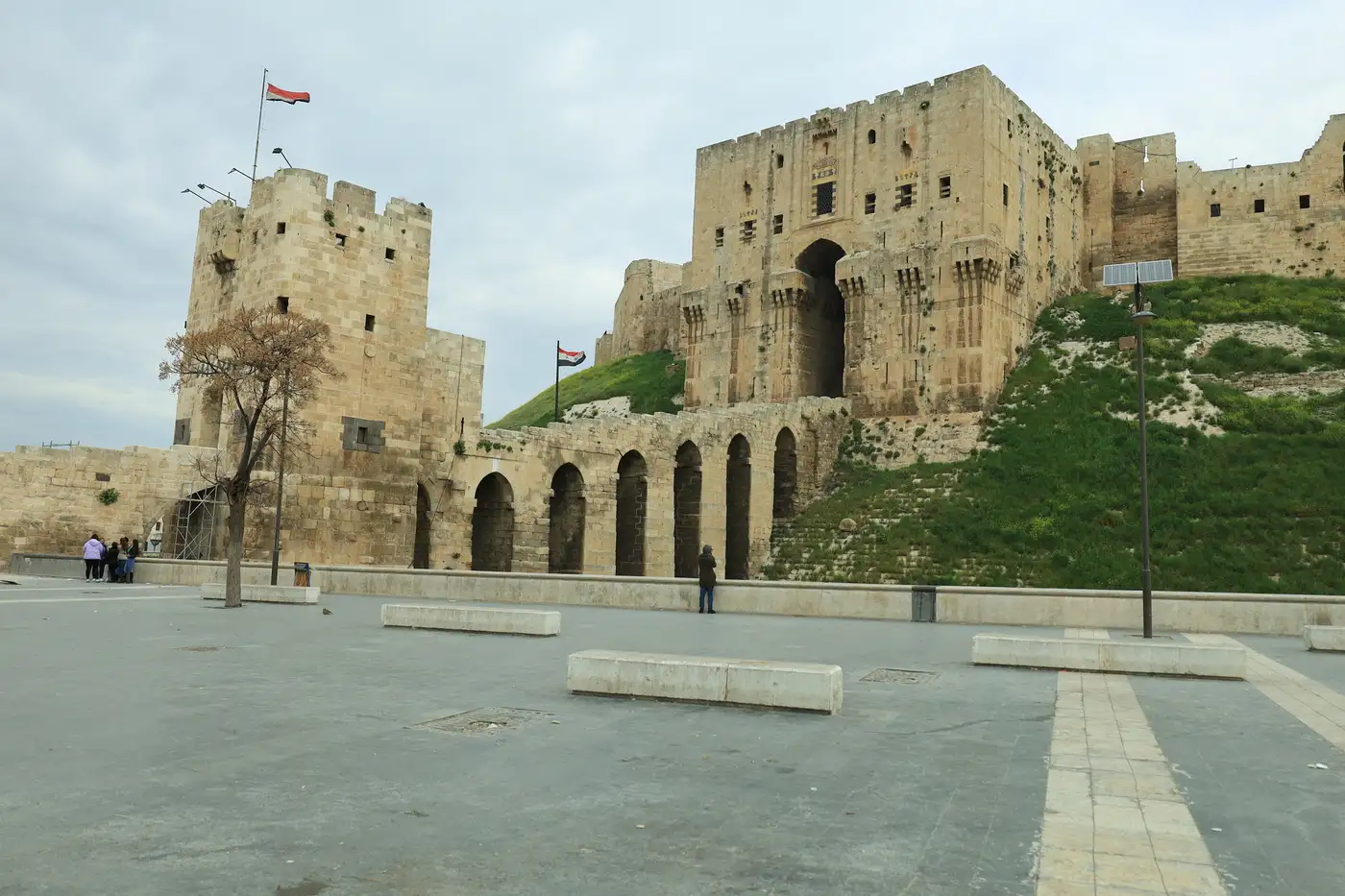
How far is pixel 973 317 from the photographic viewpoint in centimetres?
4016

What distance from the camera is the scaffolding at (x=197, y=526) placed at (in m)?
25.9

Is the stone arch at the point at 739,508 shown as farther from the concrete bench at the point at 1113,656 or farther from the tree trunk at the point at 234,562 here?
the concrete bench at the point at 1113,656

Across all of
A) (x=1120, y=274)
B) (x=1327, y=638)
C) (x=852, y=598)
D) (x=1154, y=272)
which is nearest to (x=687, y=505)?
(x=852, y=598)

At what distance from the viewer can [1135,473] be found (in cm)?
3225

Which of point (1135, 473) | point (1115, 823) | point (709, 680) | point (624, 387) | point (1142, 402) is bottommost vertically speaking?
point (1115, 823)

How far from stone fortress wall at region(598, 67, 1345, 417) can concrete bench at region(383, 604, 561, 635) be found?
3077 centimetres

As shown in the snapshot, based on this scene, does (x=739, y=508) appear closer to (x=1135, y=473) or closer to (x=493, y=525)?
(x=493, y=525)

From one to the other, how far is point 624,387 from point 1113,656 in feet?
155

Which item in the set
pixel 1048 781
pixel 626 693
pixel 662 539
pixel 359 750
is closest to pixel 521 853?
pixel 359 750

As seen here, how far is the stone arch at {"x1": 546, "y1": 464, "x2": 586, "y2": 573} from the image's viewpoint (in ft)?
101

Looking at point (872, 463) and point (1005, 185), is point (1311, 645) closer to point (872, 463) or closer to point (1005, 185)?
point (872, 463)

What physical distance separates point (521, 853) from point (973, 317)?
39.4m

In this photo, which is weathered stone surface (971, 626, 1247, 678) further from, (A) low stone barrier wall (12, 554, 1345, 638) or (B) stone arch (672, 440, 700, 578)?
(B) stone arch (672, 440, 700, 578)

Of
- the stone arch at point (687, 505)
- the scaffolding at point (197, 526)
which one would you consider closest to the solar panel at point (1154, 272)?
the stone arch at point (687, 505)
